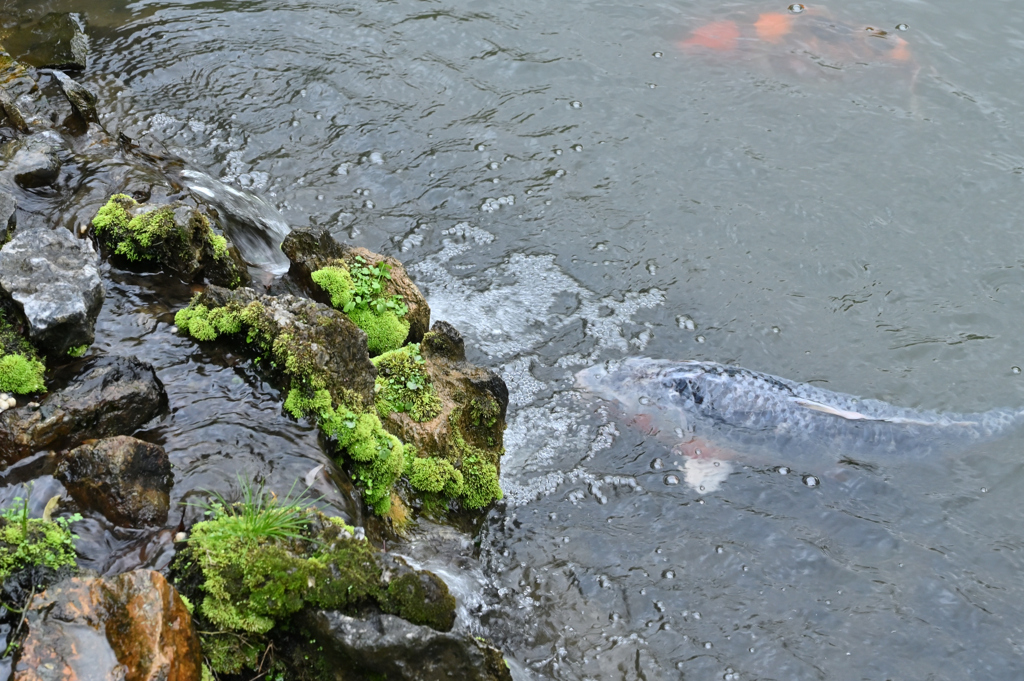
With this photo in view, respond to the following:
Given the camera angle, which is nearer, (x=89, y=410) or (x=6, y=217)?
(x=89, y=410)

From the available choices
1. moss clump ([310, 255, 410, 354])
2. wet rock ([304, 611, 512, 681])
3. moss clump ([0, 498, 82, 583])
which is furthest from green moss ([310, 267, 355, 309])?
wet rock ([304, 611, 512, 681])

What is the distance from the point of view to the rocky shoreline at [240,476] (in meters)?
3.87

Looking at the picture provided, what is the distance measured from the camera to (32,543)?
13.1ft

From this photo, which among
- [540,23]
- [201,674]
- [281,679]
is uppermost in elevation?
[540,23]

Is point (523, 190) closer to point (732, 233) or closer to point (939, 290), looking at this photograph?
point (732, 233)

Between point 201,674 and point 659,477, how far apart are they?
4262 millimetres

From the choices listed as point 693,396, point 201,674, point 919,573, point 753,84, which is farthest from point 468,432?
point 753,84

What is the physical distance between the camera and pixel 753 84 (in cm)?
1130

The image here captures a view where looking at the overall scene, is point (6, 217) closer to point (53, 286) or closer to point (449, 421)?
point (53, 286)

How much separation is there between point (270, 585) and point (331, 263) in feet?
12.2

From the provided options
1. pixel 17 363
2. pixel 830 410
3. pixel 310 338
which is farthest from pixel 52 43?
pixel 830 410

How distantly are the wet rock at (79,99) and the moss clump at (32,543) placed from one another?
703 cm

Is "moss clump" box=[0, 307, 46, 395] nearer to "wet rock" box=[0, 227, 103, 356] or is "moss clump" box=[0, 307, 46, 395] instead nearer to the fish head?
"wet rock" box=[0, 227, 103, 356]

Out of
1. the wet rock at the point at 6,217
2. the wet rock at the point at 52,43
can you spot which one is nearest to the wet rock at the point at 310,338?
the wet rock at the point at 6,217
